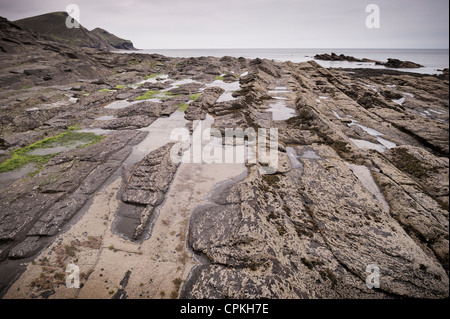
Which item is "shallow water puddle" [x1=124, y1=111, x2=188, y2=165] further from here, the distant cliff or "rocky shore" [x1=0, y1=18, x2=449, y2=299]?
the distant cliff

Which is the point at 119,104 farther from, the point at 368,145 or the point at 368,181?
the point at 368,145

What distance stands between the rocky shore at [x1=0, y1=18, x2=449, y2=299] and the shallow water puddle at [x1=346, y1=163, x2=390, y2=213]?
0.18 feet

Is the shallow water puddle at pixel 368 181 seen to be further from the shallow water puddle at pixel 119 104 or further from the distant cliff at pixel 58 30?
the distant cliff at pixel 58 30

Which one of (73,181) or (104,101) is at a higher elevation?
(104,101)

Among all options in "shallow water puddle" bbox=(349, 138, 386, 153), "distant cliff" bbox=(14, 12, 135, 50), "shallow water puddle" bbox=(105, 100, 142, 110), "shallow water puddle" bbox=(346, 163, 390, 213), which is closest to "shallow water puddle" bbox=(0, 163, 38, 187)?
"shallow water puddle" bbox=(105, 100, 142, 110)

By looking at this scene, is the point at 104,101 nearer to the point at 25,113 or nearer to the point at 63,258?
the point at 25,113

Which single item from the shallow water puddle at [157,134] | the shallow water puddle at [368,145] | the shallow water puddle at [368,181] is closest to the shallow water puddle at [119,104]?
the shallow water puddle at [157,134]

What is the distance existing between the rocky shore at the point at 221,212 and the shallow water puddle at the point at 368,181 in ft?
0.18

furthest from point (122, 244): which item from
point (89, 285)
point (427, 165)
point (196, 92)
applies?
point (196, 92)

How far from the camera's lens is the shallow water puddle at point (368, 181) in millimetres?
5077

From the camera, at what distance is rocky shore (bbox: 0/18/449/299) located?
330 centimetres

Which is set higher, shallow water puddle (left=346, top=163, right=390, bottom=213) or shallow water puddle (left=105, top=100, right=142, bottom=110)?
shallow water puddle (left=105, top=100, right=142, bottom=110)
